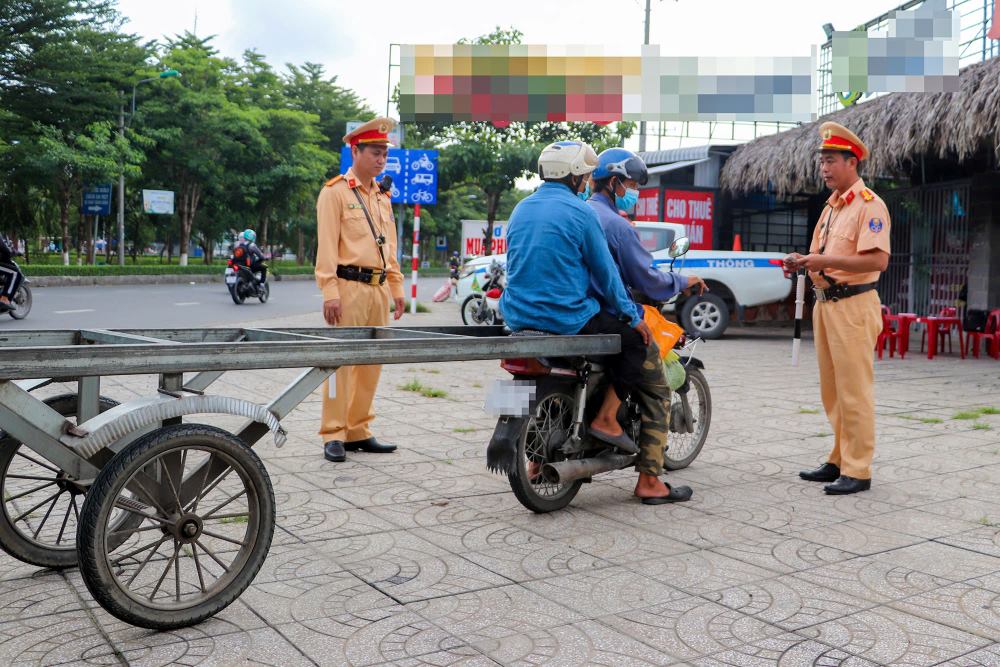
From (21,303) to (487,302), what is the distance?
7124 mm

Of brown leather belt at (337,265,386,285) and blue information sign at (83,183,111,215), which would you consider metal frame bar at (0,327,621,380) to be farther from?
blue information sign at (83,183,111,215)

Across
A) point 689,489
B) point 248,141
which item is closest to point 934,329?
point 689,489

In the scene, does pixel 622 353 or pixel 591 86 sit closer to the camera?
→ pixel 622 353

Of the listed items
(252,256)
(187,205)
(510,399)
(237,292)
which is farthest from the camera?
(187,205)

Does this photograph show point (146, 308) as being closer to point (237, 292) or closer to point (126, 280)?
point (237, 292)

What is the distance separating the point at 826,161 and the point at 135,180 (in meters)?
33.4

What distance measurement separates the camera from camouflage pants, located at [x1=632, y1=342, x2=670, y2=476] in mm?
4605

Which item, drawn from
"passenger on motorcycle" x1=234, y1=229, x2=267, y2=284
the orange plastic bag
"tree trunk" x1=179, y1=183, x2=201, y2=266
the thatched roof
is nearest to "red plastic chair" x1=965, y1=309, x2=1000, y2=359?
the thatched roof

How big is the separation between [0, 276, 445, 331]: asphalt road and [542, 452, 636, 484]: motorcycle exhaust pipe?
8.92 m

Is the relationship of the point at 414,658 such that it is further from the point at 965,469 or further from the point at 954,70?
the point at 954,70

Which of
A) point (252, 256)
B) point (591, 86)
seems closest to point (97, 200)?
point (252, 256)

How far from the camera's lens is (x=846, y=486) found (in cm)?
491

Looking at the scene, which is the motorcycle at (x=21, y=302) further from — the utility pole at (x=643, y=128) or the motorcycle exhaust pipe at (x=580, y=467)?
the utility pole at (x=643, y=128)

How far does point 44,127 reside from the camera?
28422 mm
